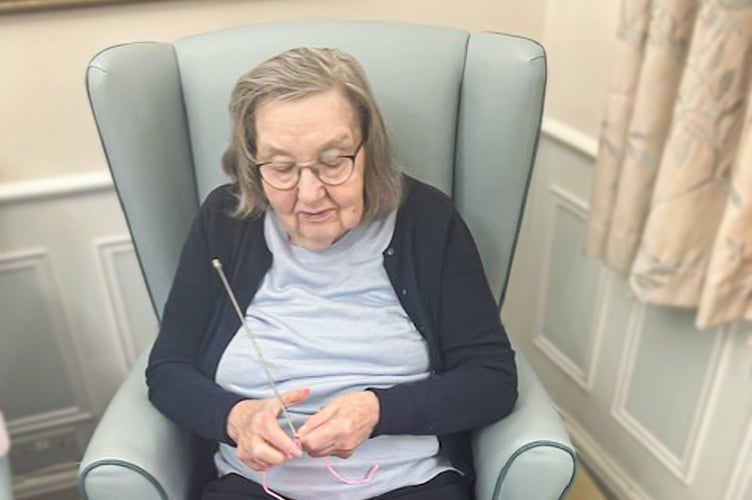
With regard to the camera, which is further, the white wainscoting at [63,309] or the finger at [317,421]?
the white wainscoting at [63,309]

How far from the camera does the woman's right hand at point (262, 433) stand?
100 centimetres

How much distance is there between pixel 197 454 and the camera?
4.07 ft

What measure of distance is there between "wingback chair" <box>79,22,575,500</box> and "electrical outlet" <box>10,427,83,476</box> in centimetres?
65

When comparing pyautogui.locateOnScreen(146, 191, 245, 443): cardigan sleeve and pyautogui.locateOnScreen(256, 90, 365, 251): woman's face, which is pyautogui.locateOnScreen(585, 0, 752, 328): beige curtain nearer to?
pyautogui.locateOnScreen(256, 90, 365, 251): woman's face

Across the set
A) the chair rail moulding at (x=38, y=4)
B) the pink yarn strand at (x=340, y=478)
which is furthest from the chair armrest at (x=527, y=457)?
the chair rail moulding at (x=38, y=4)

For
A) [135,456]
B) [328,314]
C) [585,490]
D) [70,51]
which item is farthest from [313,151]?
[585,490]

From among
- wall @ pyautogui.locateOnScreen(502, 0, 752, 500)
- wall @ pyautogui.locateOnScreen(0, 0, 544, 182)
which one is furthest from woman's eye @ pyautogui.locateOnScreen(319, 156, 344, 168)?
wall @ pyautogui.locateOnScreen(502, 0, 752, 500)

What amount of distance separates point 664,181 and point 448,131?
0.39 metres

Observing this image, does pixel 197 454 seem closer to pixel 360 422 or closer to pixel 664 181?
pixel 360 422

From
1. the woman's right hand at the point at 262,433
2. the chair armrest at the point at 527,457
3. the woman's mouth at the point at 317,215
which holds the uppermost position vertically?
the woman's mouth at the point at 317,215

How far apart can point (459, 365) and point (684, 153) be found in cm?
51

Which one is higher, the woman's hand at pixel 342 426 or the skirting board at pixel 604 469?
the woman's hand at pixel 342 426

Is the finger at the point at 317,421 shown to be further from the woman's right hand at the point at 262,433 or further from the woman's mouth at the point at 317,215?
the woman's mouth at the point at 317,215

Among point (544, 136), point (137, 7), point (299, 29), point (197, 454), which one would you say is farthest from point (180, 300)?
point (544, 136)
